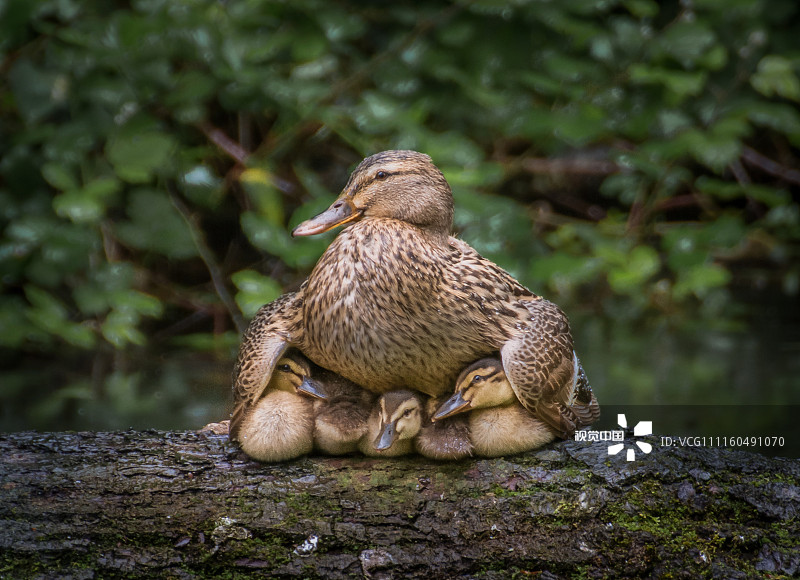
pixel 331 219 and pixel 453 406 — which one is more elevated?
pixel 331 219

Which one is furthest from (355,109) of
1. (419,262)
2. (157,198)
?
(419,262)

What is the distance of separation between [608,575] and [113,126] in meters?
1.91

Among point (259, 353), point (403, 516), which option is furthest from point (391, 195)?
point (403, 516)

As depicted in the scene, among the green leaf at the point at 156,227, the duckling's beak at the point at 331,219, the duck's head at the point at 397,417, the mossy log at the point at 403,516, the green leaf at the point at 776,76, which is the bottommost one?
the mossy log at the point at 403,516

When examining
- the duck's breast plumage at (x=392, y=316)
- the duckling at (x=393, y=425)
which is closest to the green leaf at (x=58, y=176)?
the duck's breast plumage at (x=392, y=316)

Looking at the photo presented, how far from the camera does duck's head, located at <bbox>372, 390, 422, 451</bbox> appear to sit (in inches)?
49.5

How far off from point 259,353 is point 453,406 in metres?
0.31

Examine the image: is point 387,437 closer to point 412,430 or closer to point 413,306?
point 412,430

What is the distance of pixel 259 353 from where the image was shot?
1344mm

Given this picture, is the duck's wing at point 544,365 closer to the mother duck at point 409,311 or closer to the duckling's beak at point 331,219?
the mother duck at point 409,311

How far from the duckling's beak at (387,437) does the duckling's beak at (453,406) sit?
62 millimetres

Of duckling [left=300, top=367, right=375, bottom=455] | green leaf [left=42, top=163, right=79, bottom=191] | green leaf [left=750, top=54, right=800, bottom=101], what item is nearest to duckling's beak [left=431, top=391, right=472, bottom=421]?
duckling [left=300, top=367, right=375, bottom=455]

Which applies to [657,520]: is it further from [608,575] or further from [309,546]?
A: [309,546]

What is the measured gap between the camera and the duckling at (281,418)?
1.31m
